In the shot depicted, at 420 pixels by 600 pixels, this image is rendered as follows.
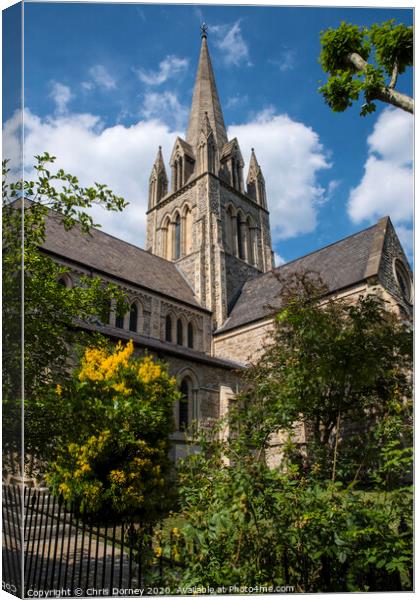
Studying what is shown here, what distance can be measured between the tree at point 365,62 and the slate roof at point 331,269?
703 cm

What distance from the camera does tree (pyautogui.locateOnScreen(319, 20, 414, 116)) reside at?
13.8ft

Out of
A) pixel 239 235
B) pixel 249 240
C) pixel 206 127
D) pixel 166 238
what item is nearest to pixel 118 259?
pixel 166 238

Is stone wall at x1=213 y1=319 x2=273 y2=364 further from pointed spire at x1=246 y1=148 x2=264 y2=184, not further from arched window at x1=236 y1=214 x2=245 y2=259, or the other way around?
pointed spire at x1=246 y1=148 x2=264 y2=184

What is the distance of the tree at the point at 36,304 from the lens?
3.56m

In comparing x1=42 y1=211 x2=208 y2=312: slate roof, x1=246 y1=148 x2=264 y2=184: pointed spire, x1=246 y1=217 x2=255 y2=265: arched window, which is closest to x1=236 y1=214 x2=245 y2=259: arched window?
x1=246 y1=217 x2=255 y2=265: arched window

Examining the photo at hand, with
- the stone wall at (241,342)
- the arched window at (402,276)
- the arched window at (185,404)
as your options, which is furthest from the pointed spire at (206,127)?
the arched window at (185,404)

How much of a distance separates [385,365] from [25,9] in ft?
19.9

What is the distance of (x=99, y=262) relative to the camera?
1656 centimetres

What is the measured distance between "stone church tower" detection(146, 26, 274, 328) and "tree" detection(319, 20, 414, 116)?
53.8 feet

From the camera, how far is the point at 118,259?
60.2 ft

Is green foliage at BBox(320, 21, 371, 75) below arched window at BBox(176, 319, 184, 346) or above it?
above

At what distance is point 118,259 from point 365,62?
15.0m

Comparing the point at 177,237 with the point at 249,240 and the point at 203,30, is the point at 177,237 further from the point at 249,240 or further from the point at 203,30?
the point at 203,30

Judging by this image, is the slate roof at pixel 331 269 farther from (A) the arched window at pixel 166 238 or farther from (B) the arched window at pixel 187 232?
(A) the arched window at pixel 166 238
